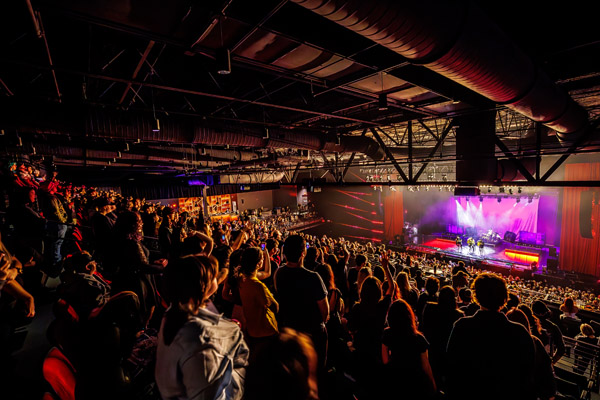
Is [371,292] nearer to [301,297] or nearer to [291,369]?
[301,297]

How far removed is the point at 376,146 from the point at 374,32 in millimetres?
6764

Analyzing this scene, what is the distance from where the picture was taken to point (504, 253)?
1563cm

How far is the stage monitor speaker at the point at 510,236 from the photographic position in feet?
51.9

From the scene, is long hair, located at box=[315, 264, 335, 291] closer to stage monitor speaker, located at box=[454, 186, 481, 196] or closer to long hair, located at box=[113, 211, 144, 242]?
long hair, located at box=[113, 211, 144, 242]

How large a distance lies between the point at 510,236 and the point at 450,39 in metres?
18.9

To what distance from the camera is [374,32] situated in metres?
1.62

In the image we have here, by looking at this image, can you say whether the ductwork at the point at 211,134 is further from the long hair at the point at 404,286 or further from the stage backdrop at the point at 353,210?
the stage backdrop at the point at 353,210

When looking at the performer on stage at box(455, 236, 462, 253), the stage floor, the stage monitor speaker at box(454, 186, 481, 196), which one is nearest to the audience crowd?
the stage monitor speaker at box(454, 186, 481, 196)

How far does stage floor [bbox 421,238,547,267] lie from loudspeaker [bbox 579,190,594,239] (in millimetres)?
2591

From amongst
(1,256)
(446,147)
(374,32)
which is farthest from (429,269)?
(1,256)

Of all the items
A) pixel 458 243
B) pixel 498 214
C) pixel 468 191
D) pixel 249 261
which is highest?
pixel 468 191

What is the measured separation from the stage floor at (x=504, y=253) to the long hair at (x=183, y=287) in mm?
16967

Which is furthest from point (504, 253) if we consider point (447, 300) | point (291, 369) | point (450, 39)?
point (291, 369)

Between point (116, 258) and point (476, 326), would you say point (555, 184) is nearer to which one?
point (476, 326)
